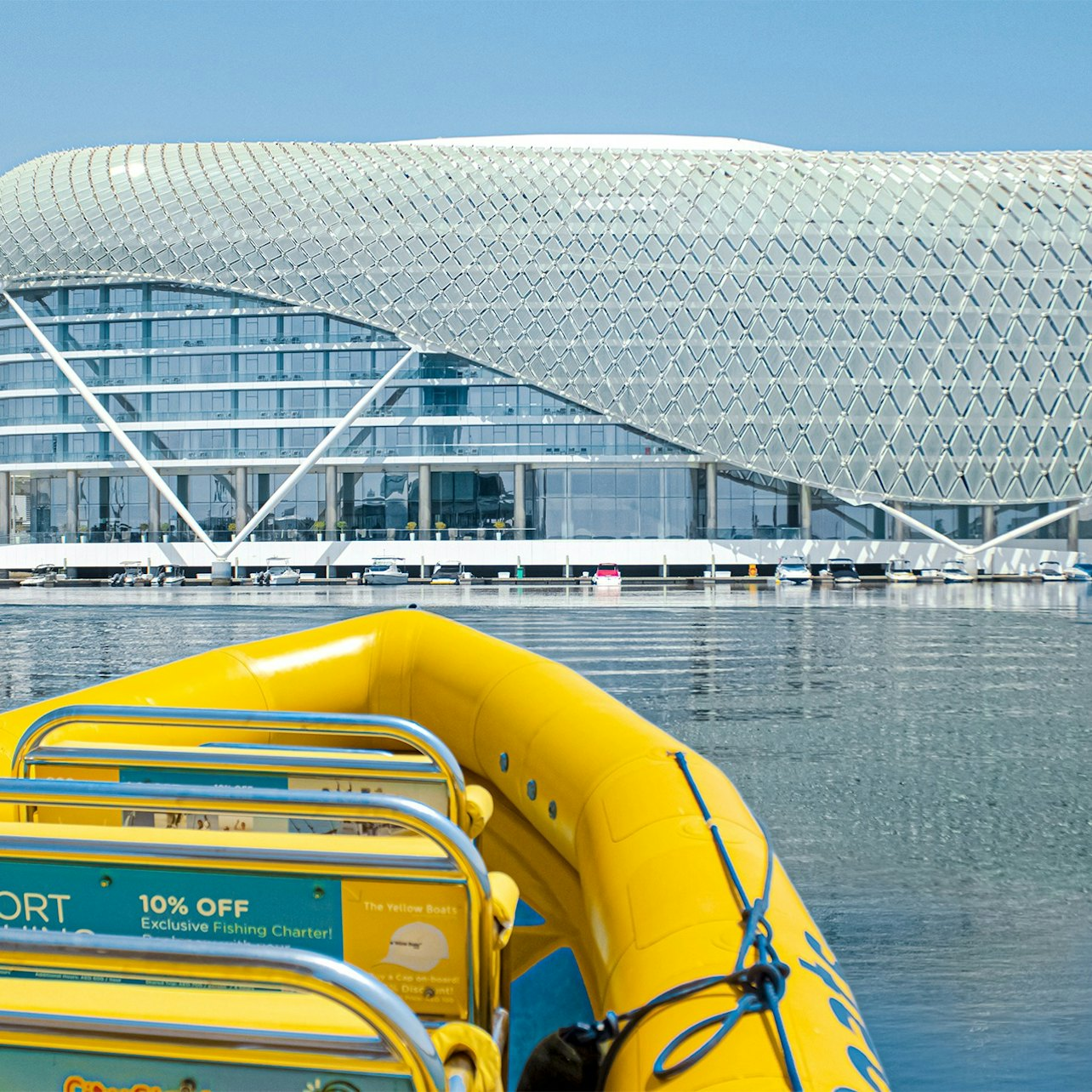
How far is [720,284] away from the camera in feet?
220

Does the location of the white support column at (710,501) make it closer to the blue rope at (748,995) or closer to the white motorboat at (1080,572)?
the white motorboat at (1080,572)

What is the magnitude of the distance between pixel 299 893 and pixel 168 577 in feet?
214

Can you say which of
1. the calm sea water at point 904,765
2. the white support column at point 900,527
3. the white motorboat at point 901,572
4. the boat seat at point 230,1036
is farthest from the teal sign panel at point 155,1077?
the white support column at point 900,527

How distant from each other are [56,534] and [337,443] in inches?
626

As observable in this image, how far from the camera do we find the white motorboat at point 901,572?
5991 centimetres

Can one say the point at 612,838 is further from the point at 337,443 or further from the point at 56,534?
the point at 56,534

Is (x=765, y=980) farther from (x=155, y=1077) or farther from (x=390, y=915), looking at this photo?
(x=155, y=1077)

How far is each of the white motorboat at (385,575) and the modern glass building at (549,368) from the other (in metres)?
3.51

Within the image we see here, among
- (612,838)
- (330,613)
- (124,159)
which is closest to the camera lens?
(612,838)

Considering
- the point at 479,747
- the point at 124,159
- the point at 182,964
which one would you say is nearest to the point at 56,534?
the point at 124,159

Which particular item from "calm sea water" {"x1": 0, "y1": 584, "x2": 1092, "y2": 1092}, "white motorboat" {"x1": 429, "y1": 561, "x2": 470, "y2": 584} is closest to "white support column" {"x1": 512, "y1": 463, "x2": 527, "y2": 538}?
"white motorboat" {"x1": 429, "y1": 561, "x2": 470, "y2": 584}

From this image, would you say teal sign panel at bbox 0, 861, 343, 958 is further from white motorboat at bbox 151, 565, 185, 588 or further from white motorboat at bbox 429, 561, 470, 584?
white motorboat at bbox 151, 565, 185, 588

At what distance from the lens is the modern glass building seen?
6556 cm

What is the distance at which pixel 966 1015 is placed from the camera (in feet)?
18.3
